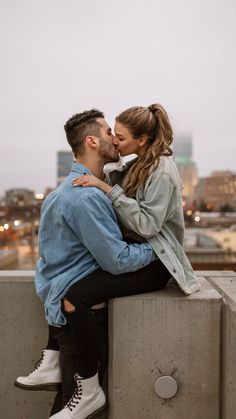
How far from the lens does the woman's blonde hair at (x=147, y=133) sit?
304 cm

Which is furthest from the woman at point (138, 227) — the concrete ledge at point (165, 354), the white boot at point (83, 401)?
the concrete ledge at point (165, 354)

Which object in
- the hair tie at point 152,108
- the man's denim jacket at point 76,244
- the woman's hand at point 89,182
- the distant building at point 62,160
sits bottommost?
the distant building at point 62,160

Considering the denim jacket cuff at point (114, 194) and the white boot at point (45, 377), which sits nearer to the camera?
the denim jacket cuff at point (114, 194)

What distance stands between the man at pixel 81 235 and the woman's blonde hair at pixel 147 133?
18 centimetres

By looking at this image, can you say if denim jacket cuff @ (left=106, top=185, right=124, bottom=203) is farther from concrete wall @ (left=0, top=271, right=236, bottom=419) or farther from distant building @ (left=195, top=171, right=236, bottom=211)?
distant building @ (left=195, top=171, right=236, bottom=211)

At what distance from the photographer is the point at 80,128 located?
10.3 feet

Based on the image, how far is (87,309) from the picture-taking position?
9.19ft

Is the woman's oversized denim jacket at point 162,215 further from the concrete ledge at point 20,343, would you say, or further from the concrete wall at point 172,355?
the concrete ledge at point 20,343

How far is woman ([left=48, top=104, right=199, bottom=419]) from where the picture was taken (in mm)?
2801

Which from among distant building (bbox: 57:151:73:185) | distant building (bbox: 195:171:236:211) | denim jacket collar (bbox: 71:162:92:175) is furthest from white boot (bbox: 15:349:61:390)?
distant building (bbox: 57:151:73:185)

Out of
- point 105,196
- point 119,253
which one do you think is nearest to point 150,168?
point 105,196

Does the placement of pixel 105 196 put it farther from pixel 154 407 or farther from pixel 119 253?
pixel 154 407

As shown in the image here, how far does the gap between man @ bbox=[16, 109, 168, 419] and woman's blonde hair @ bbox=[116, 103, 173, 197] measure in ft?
0.60

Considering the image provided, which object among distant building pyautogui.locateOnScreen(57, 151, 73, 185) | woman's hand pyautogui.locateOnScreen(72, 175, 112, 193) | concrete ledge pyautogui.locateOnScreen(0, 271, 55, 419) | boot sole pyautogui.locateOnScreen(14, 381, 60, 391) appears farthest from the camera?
distant building pyautogui.locateOnScreen(57, 151, 73, 185)
